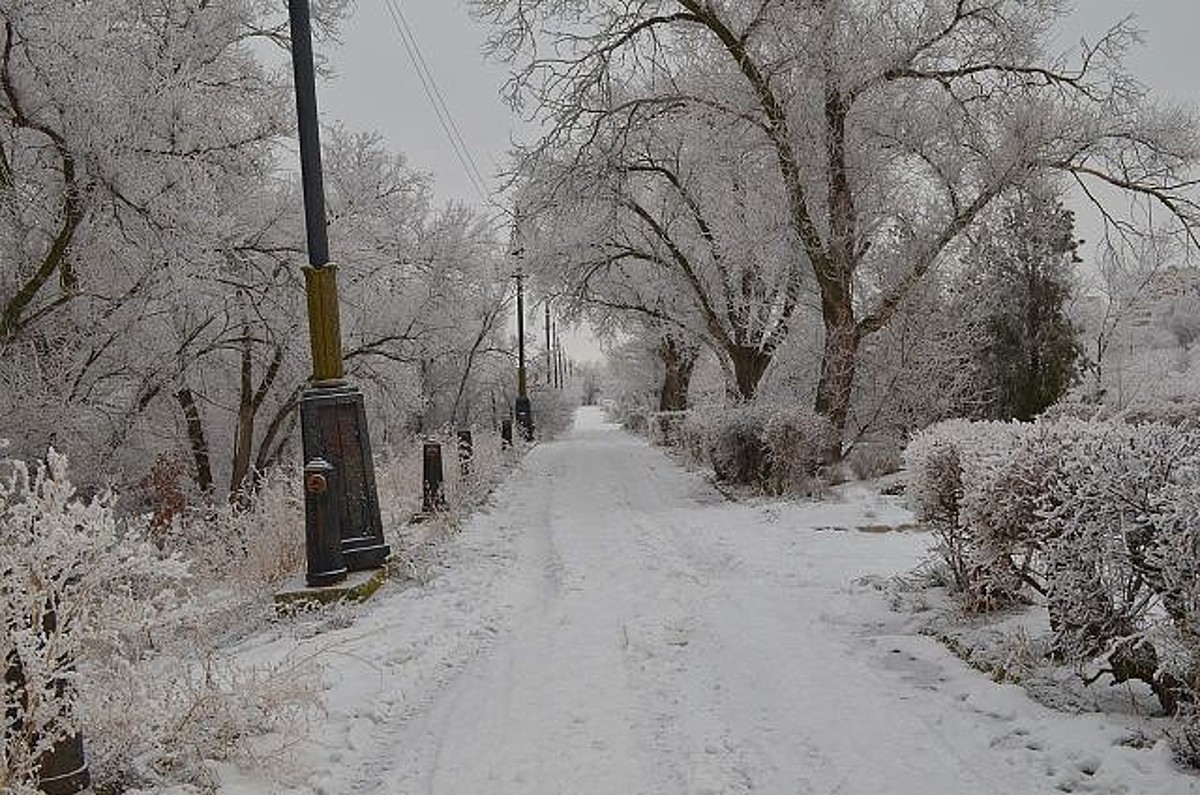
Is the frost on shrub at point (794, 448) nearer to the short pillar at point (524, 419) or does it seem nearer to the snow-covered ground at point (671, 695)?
the snow-covered ground at point (671, 695)

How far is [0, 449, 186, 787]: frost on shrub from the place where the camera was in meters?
2.92

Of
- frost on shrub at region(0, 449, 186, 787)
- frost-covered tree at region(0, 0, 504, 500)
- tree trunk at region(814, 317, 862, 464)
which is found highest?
frost-covered tree at region(0, 0, 504, 500)

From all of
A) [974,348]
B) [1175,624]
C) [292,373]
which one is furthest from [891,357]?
[1175,624]

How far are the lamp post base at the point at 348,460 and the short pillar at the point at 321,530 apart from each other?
0.12 m

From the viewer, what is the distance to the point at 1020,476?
4844 millimetres

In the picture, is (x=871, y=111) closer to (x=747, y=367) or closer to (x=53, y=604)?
(x=747, y=367)

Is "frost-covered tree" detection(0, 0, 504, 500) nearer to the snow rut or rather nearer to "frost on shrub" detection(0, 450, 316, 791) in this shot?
the snow rut

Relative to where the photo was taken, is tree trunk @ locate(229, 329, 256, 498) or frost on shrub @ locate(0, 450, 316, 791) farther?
tree trunk @ locate(229, 329, 256, 498)

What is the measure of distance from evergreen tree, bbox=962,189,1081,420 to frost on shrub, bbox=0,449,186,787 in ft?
66.2

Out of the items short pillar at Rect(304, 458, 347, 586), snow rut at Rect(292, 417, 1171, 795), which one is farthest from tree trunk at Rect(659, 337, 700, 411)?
short pillar at Rect(304, 458, 347, 586)

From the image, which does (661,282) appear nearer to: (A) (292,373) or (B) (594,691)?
(A) (292,373)

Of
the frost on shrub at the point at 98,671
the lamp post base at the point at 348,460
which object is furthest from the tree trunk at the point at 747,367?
the frost on shrub at the point at 98,671

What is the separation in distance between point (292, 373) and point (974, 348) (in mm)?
14532

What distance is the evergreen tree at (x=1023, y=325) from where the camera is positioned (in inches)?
829
